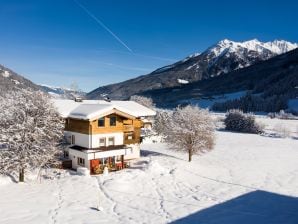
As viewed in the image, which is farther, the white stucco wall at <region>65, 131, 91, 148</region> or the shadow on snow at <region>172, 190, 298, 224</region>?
the white stucco wall at <region>65, 131, 91, 148</region>

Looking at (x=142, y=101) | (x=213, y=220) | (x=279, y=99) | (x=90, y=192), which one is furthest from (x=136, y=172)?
(x=279, y=99)

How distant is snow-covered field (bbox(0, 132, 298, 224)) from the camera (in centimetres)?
2556

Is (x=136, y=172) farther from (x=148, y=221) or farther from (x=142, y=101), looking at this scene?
(x=142, y=101)

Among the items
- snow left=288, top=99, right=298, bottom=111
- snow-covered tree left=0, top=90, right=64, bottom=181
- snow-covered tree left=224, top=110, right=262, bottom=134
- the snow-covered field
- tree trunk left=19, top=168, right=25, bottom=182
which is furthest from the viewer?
snow left=288, top=99, right=298, bottom=111

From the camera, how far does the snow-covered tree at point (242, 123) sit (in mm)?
81856

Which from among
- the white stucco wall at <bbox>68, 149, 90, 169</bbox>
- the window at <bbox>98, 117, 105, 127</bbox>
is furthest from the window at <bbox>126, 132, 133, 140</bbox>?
the white stucco wall at <bbox>68, 149, 90, 169</bbox>

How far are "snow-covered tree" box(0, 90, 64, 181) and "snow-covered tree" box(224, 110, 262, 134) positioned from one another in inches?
2167

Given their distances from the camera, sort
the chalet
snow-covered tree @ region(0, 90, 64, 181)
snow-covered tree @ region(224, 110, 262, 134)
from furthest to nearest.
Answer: snow-covered tree @ region(224, 110, 262, 134) < the chalet < snow-covered tree @ region(0, 90, 64, 181)

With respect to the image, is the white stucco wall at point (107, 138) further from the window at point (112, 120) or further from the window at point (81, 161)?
the window at point (81, 161)

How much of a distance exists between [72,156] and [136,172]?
786 centimetres

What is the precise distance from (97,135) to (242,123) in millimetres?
51359

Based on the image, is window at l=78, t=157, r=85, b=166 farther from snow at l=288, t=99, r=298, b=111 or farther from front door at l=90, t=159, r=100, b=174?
snow at l=288, t=99, r=298, b=111

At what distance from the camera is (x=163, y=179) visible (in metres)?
35.6

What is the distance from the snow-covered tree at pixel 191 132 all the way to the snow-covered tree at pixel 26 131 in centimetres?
1407
